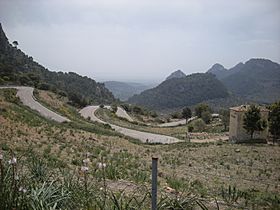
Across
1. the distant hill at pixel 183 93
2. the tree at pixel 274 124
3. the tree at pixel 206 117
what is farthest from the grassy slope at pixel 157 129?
the distant hill at pixel 183 93

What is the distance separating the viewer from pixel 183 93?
526ft

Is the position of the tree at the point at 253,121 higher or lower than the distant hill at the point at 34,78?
lower

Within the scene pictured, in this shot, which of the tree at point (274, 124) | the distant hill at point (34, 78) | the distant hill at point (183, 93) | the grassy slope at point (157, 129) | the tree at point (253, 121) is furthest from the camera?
the distant hill at point (183, 93)

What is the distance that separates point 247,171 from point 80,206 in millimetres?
15938

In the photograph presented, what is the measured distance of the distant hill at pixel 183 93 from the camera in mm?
154875

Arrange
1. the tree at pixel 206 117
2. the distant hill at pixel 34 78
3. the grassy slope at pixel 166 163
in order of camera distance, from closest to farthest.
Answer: the grassy slope at pixel 166 163 → the distant hill at pixel 34 78 → the tree at pixel 206 117

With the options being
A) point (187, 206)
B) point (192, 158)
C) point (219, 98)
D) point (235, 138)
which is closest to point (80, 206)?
point (187, 206)

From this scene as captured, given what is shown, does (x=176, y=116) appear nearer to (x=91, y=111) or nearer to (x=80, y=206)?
(x=91, y=111)

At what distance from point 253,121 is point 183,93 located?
121 metres

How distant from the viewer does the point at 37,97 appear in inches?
2146

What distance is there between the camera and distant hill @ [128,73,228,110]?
15488 centimetres

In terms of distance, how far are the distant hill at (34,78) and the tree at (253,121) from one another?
138ft

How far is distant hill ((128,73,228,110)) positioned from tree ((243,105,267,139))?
107698mm

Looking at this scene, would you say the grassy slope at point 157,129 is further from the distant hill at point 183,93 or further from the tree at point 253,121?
the distant hill at point 183,93
